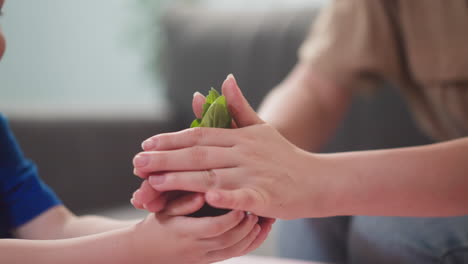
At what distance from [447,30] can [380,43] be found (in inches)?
3.8

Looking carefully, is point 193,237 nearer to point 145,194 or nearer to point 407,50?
point 145,194

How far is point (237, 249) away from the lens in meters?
0.33

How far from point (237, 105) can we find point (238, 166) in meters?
0.04

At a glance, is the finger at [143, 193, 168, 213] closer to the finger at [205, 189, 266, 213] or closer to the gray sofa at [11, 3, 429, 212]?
the finger at [205, 189, 266, 213]

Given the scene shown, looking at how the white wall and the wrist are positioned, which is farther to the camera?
the white wall

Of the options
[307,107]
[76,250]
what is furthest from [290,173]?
[307,107]

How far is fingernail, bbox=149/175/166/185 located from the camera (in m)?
0.31

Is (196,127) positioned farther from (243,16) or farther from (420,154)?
(243,16)

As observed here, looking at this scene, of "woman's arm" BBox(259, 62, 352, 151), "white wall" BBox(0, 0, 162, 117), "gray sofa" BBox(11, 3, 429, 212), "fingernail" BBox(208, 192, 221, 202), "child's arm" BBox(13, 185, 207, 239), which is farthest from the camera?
"white wall" BBox(0, 0, 162, 117)

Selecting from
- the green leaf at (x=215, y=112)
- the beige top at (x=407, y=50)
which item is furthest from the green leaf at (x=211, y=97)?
the beige top at (x=407, y=50)

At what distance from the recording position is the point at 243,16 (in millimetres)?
1179

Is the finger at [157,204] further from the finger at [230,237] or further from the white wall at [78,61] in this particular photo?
the white wall at [78,61]

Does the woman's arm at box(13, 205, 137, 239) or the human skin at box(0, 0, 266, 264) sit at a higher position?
the human skin at box(0, 0, 266, 264)

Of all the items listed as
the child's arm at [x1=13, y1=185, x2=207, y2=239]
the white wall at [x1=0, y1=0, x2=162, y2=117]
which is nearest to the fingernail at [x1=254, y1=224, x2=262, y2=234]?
the child's arm at [x1=13, y1=185, x2=207, y2=239]
